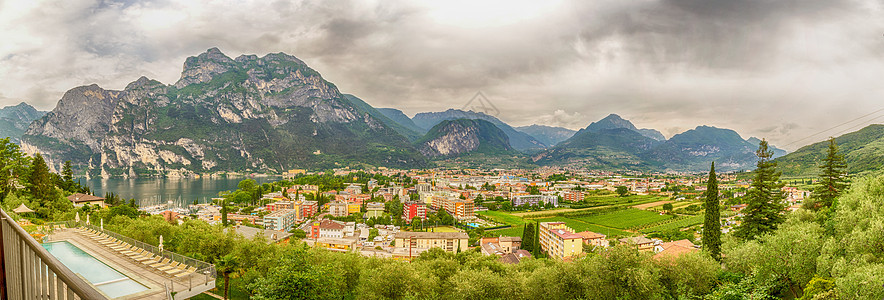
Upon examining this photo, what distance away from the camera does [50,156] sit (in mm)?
119500

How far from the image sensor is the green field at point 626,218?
4001 cm

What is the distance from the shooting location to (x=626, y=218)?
4341 centimetres

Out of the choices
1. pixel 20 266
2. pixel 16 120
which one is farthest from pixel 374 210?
pixel 16 120

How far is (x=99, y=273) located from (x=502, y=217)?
143 feet

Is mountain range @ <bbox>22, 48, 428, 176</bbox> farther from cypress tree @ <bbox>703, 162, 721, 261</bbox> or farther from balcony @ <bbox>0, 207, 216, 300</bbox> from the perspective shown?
cypress tree @ <bbox>703, 162, 721, 261</bbox>

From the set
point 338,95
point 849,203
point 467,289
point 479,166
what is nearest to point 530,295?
point 467,289

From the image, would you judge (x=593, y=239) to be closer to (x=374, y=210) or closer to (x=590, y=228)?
(x=590, y=228)

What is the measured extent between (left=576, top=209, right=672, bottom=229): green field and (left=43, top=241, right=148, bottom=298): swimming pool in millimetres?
40392

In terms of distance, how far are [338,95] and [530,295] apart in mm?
197621

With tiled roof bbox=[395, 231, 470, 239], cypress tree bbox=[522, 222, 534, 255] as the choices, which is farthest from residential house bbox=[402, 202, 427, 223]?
cypress tree bbox=[522, 222, 534, 255]

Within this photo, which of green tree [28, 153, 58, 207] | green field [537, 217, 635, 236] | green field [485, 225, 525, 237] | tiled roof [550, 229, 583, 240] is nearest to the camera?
green tree [28, 153, 58, 207]

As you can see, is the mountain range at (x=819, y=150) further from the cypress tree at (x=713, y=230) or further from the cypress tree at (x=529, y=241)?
the cypress tree at (x=713, y=230)

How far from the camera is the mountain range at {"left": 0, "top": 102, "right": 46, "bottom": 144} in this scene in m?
114

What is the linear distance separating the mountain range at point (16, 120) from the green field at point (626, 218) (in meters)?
156
